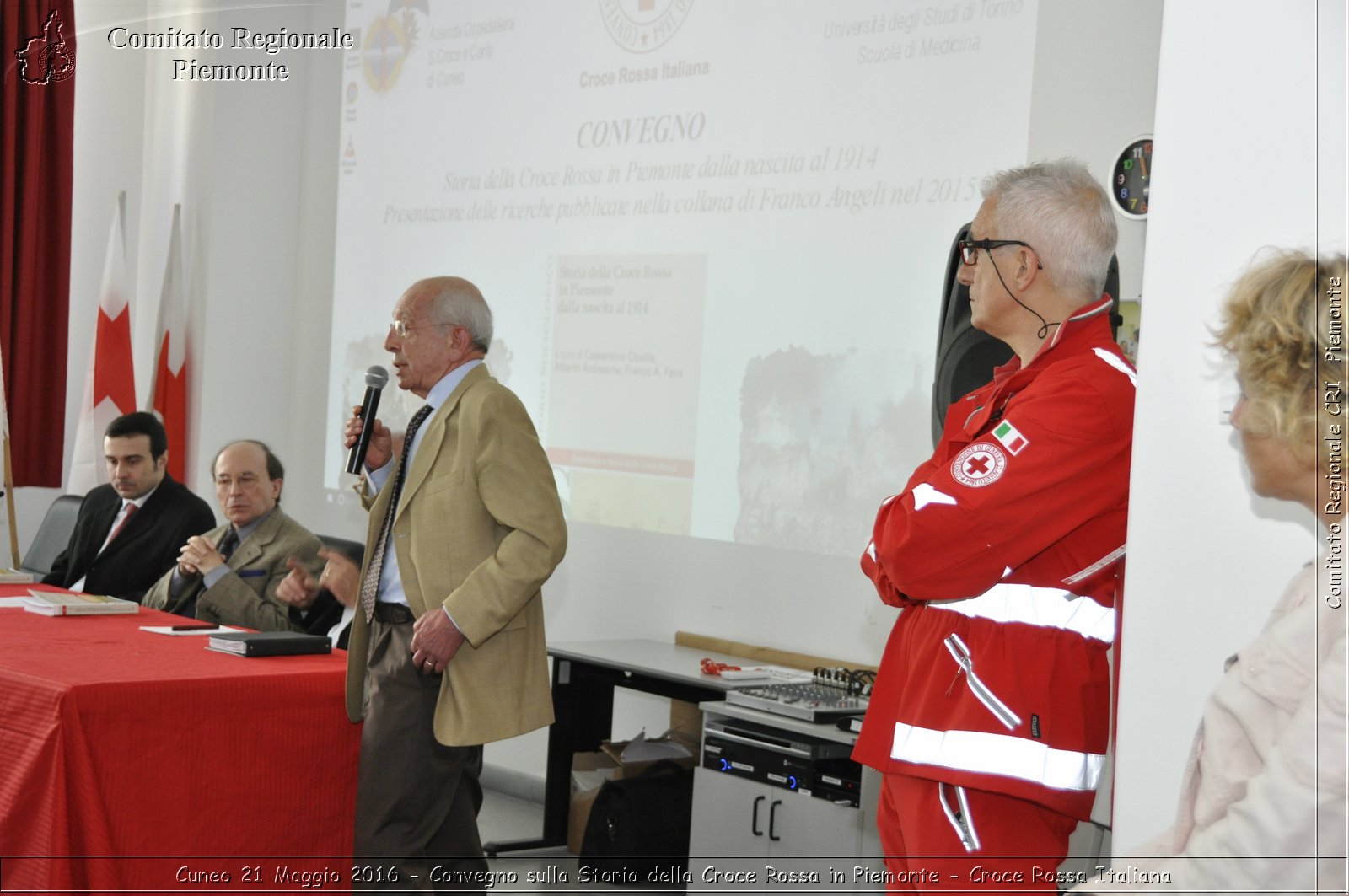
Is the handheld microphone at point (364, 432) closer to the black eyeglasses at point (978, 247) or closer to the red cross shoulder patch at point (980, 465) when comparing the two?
the black eyeglasses at point (978, 247)

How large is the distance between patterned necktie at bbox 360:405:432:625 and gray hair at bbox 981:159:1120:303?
1.64m

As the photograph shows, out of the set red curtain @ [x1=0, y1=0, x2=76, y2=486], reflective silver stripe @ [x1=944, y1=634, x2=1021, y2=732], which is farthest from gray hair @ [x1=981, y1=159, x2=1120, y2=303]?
red curtain @ [x1=0, y1=0, x2=76, y2=486]

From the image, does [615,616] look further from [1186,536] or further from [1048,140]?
[1186,536]

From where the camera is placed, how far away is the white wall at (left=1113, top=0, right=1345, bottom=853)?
5.00ft

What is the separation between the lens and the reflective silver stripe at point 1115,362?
187 cm

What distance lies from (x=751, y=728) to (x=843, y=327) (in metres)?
1.34

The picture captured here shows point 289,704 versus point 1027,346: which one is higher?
point 1027,346

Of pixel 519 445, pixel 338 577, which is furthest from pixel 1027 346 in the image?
pixel 338 577

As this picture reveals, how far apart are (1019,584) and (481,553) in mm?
1469

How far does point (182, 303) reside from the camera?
21.4ft

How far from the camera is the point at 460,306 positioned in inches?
125

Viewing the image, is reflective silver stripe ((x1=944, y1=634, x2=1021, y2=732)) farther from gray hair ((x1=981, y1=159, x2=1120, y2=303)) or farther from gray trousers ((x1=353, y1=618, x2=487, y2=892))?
gray trousers ((x1=353, y1=618, x2=487, y2=892))

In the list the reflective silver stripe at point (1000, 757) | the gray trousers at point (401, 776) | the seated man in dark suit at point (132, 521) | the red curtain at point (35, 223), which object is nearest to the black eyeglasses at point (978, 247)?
the reflective silver stripe at point (1000, 757)

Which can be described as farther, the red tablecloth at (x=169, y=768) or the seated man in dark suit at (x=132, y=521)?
the seated man in dark suit at (x=132, y=521)
